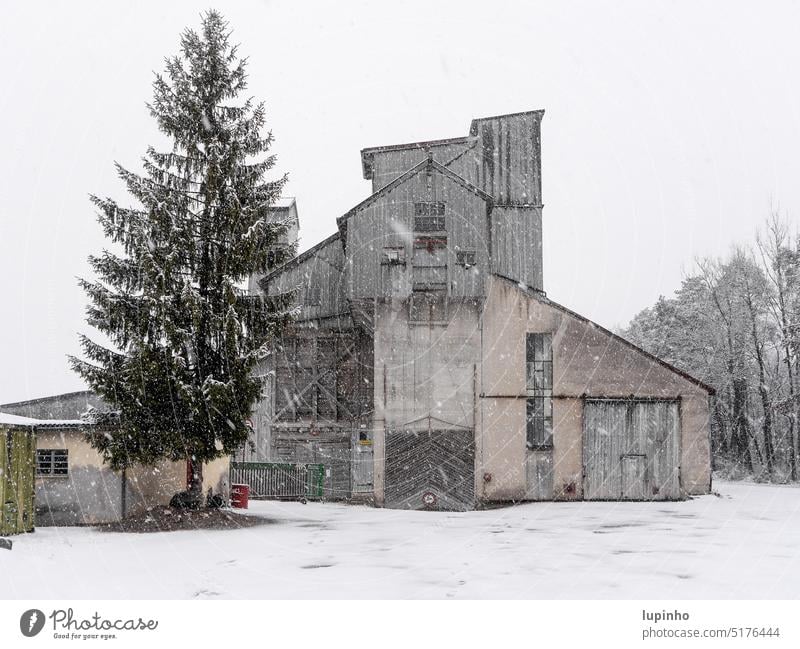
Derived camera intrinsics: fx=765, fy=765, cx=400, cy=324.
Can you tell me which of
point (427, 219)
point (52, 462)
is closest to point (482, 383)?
point (427, 219)

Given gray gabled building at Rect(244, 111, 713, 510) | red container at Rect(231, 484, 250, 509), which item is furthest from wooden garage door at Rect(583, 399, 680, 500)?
red container at Rect(231, 484, 250, 509)

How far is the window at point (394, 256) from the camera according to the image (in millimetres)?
25547

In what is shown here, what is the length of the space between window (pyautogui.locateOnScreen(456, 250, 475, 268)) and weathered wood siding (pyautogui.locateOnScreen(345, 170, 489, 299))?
11cm

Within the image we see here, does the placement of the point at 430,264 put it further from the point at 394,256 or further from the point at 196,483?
the point at 196,483

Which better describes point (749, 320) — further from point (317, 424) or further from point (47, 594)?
point (47, 594)

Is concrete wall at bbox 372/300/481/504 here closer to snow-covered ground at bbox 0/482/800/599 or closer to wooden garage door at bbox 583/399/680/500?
snow-covered ground at bbox 0/482/800/599

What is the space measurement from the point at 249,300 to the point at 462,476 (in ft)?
32.4

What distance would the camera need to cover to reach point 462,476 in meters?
25.7

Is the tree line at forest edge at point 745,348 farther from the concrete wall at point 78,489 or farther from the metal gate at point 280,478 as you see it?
the concrete wall at point 78,489

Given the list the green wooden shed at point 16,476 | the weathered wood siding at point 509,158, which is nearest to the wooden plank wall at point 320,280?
the weathered wood siding at point 509,158

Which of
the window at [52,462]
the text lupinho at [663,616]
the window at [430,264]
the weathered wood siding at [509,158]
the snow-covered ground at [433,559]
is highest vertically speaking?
the weathered wood siding at [509,158]

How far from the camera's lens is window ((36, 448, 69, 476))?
20.5 m

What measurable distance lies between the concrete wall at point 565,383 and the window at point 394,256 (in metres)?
3.29

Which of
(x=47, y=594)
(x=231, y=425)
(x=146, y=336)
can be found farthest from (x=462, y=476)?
(x=47, y=594)
